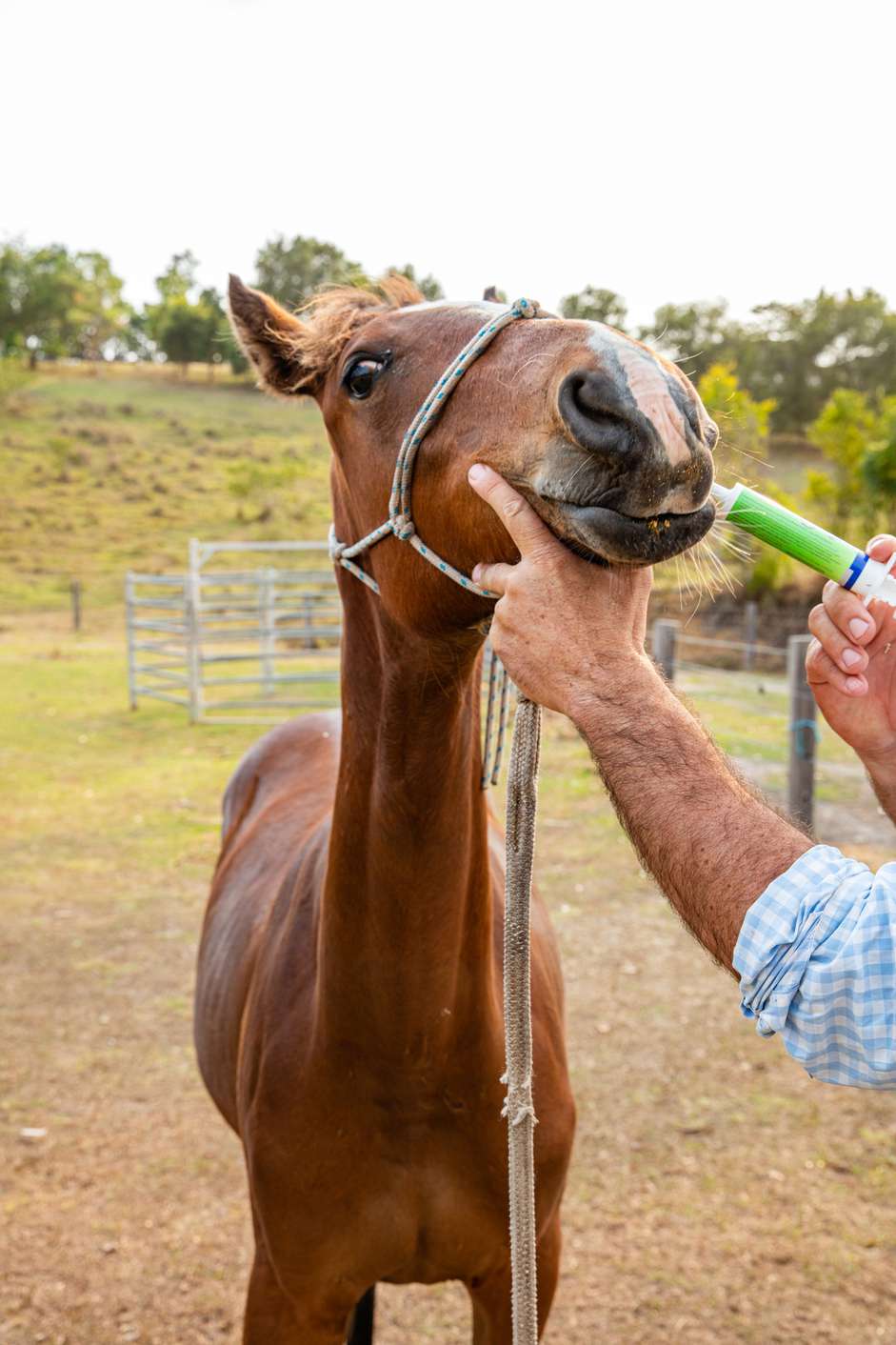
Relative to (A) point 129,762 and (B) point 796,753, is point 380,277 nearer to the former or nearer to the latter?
(B) point 796,753

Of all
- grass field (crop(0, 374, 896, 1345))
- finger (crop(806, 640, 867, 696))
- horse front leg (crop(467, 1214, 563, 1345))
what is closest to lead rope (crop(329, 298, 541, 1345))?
finger (crop(806, 640, 867, 696))

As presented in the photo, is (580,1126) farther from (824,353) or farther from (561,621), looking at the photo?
(824,353)

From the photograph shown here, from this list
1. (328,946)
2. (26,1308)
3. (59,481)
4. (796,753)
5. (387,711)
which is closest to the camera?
(387,711)

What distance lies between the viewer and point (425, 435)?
1.52 metres

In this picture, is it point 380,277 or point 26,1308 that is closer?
point 380,277

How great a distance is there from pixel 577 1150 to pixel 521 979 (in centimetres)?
299

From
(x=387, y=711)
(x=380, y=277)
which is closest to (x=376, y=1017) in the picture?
(x=387, y=711)

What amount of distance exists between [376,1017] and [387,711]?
586 millimetres

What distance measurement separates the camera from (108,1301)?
3328mm

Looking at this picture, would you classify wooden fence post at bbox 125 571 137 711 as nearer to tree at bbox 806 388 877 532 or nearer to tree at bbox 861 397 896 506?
tree at bbox 861 397 896 506

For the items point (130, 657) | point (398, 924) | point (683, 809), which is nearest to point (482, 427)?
point (683, 809)

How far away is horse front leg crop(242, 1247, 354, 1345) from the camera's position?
2.13 m

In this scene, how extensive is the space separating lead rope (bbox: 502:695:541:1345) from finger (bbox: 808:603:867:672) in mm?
448

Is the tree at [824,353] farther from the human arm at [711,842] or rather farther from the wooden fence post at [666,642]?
the human arm at [711,842]
